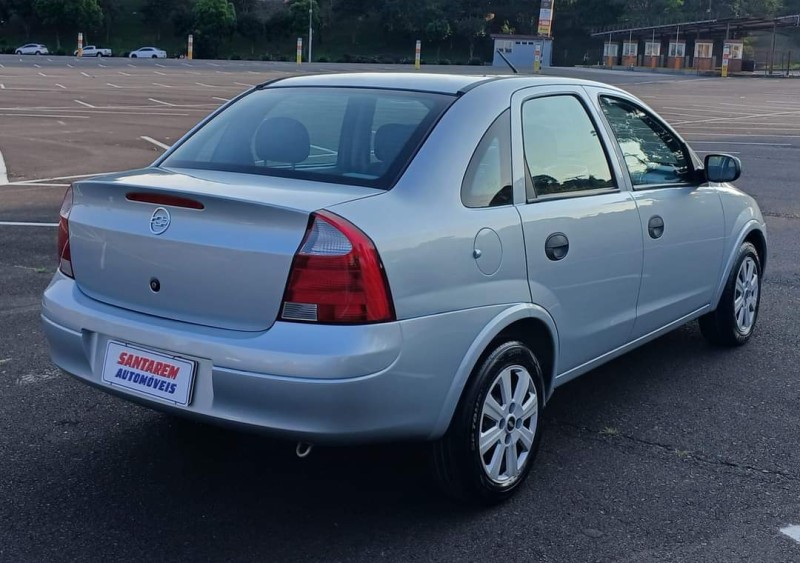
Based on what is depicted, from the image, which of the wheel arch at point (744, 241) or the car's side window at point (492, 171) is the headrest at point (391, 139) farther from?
the wheel arch at point (744, 241)

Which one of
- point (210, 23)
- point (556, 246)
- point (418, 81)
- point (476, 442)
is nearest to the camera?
point (476, 442)

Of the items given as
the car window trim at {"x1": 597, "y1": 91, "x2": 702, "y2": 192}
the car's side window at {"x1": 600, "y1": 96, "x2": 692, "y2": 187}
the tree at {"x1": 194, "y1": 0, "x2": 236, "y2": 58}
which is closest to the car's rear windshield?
the car window trim at {"x1": 597, "y1": 91, "x2": 702, "y2": 192}

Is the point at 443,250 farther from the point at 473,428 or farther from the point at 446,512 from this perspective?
the point at 446,512

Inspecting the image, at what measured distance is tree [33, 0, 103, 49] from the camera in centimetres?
8444

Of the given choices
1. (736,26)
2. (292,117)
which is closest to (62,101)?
(292,117)

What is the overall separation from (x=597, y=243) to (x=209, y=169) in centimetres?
173

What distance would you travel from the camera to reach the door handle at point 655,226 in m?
4.84

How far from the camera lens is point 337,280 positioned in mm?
3258

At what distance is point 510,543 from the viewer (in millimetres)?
3564

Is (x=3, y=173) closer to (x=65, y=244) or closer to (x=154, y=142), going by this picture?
(x=154, y=142)

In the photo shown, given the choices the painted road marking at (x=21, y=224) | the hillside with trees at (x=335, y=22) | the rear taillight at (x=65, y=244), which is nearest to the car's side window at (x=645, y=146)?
the rear taillight at (x=65, y=244)

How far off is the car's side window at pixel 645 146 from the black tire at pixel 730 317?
0.84m

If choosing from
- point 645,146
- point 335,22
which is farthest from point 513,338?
point 335,22

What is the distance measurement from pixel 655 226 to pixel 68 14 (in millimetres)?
88707
